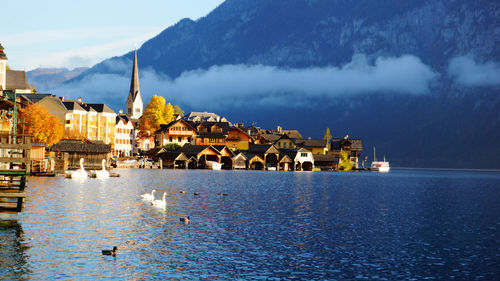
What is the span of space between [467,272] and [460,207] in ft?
143

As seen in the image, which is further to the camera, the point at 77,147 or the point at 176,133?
the point at 176,133

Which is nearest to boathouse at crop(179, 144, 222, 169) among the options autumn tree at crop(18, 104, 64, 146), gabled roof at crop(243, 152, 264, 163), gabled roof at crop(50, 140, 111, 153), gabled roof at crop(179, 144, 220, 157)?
gabled roof at crop(179, 144, 220, 157)

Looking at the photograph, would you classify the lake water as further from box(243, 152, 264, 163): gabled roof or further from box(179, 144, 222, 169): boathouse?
box(243, 152, 264, 163): gabled roof

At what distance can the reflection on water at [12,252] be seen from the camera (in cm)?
2658

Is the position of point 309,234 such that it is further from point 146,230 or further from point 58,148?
point 58,148

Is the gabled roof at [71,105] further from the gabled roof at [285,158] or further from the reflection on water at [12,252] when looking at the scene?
the reflection on water at [12,252]

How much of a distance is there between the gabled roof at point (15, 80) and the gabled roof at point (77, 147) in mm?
47946

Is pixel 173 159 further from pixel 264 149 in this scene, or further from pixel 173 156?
pixel 264 149

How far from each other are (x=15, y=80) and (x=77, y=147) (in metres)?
56.5

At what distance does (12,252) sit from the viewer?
102ft

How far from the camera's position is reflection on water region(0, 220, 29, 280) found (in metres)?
26.6

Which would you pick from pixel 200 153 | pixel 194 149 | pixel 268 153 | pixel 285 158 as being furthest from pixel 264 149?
pixel 194 149

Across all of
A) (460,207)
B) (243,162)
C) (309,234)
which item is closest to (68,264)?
(309,234)

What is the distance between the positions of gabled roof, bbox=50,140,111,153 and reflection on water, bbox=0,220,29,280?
85.8 meters
